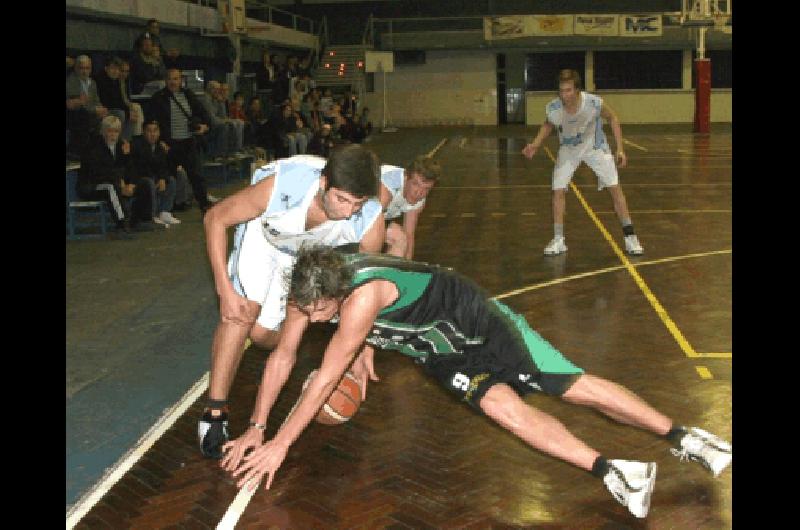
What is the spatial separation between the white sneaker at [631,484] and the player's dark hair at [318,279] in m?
1.43

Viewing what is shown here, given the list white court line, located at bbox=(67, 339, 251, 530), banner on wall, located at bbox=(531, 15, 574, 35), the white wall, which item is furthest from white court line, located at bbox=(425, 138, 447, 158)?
white court line, located at bbox=(67, 339, 251, 530)

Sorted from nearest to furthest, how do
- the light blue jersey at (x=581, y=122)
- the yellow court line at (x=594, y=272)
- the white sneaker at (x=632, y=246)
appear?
1. the yellow court line at (x=594, y=272)
2. the light blue jersey at (x=581, y=122)
3. the white sneaker at (x=632, y=246)

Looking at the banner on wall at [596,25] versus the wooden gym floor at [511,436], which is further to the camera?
the banner on wall at [596,25]

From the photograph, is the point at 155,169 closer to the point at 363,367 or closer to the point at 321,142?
the point at 363,367

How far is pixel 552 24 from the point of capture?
39.6 m

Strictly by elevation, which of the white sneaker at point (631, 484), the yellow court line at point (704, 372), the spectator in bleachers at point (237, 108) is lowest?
the white sneaker at point (631, 484)

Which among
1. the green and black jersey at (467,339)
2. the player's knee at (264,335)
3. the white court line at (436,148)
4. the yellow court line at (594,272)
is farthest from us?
the white court line at (436,148)

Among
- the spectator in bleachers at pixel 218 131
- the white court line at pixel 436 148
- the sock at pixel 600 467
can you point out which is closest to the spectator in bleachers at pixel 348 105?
the white court line at pixel 436 148

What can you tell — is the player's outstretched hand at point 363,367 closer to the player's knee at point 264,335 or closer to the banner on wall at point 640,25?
the player's knee at point 264,335

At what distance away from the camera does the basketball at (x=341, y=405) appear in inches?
228

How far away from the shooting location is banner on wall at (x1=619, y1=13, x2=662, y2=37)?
39.0m
